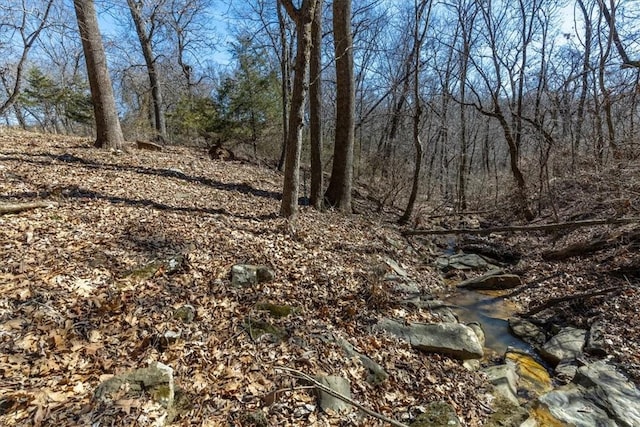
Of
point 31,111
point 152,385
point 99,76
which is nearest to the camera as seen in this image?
point 152,385

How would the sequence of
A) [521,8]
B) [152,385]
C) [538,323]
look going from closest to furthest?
[152,385] → [538,323] → [521,8]

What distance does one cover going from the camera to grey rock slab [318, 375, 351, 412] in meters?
2.92

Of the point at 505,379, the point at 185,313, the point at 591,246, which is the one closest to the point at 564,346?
the point at 505,379

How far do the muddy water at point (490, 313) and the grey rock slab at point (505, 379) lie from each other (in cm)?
69

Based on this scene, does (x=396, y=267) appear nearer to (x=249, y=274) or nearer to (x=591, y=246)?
(x=249, y=274)

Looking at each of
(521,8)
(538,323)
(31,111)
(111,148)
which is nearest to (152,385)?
(538,323)

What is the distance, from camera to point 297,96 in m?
5.45

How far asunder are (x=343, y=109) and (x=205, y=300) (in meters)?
5.55

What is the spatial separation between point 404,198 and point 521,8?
9.66 m

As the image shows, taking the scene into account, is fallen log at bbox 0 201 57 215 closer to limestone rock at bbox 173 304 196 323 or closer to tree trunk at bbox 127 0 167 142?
limestone rock at bbox 173 304 196 323

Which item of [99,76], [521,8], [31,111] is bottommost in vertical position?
[99,76]

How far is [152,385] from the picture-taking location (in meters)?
2.63

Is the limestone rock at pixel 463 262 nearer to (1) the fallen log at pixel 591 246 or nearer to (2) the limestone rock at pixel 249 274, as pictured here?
(1) the fallen log at pixel 591 246

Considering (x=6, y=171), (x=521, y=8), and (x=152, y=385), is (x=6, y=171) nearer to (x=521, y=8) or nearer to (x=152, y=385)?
(x=152, y=385)
